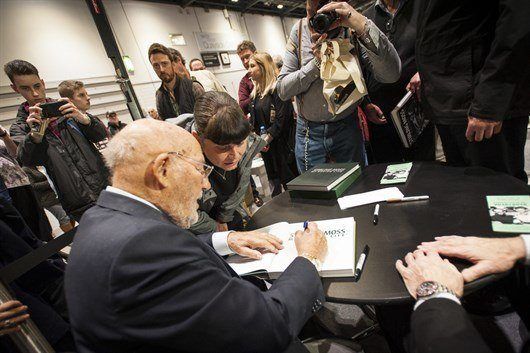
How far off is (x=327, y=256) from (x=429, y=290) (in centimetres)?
33

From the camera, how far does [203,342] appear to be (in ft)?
2.03

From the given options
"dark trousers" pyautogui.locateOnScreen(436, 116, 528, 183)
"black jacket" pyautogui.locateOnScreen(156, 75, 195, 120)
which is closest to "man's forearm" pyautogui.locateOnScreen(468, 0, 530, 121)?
"dark trousers" pyautogui.locateOnScreen(436, 116, 528, 183)

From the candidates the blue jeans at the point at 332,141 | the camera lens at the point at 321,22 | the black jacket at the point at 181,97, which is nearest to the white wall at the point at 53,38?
the black jacket at the point at 181,97

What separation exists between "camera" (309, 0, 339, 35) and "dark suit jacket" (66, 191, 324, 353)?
1.36 m

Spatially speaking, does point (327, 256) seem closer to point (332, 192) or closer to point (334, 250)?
point (334, 250)

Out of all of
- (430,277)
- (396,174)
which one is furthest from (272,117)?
(430,277)

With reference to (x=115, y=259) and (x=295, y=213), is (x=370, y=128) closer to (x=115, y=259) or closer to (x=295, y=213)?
(x=295, y=213)

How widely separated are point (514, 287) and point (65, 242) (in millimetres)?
2046

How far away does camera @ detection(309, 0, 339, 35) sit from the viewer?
1.48 m

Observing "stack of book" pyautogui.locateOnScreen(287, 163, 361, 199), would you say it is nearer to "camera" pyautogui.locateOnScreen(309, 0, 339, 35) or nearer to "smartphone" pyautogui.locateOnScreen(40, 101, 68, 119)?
"camera" pyautogui.locateOnScreen(309, 0, 339, 35)

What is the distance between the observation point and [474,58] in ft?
4.28

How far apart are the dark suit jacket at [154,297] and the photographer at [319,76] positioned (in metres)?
1.39

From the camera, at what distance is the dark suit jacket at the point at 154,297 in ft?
1.91

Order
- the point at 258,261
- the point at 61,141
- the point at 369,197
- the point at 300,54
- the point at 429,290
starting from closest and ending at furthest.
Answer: the point at 429,290 < the point at 258,261 < the point at 369,197 < the point at 300,54 < the point at 61,141
